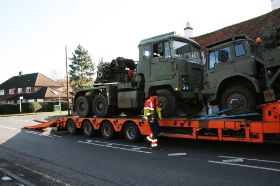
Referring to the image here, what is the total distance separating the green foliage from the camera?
63.2 meters

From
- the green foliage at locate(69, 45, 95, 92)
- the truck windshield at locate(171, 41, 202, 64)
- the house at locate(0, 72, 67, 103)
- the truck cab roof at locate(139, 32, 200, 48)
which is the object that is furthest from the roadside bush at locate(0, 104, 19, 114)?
the truck windshield at locate(171, 41, 202, 64)

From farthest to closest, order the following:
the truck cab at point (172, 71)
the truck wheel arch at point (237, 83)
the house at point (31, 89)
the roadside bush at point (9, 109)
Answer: the house at point (31, 89) → the roadside bush at point (9, 109) → the truck cab at point (172, 71) → the truck wheel arch at point (237, 83)

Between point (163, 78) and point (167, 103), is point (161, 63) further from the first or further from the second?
point (167, 103)

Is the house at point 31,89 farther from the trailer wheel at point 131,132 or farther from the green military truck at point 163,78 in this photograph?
the trailer wheel at point 131,132

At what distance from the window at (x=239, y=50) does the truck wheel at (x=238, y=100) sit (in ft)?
3.08

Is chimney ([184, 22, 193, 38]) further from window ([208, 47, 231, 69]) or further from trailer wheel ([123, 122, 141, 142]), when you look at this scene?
window ([208, 47, 231, 69])

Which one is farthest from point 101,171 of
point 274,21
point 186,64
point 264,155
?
point 274,21

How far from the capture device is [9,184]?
666 cm

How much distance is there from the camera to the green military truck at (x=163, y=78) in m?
11.2

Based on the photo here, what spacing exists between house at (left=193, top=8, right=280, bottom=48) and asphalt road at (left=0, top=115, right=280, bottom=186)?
8.48m

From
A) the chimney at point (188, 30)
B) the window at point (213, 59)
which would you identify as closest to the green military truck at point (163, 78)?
the window at point (213, 59)

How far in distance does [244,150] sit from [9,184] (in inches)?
248

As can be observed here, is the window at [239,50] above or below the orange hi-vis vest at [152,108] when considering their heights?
above

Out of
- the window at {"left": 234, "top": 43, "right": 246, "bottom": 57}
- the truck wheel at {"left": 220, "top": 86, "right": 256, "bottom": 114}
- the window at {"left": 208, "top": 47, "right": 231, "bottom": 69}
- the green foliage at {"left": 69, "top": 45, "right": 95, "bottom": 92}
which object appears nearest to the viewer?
the truck wheel at {"left": 220, "top": 86, "right": 256, "bottom": 114}
